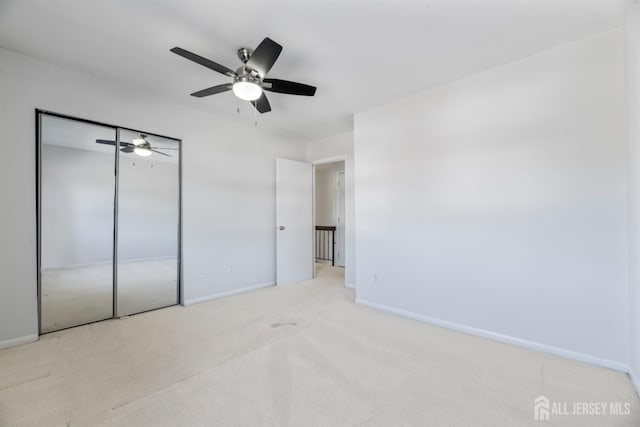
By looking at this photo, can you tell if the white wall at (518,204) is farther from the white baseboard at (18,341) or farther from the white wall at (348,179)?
the white baseboard at (18,341)

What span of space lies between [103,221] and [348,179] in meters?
3.44

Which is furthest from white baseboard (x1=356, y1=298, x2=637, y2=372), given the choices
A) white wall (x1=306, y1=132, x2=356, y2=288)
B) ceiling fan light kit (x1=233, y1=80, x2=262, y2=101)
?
ceiling fan light kit (x1=233, y1=80, x2=262, y2=101)

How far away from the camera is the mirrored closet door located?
2762mm

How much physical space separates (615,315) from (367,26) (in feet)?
9.76

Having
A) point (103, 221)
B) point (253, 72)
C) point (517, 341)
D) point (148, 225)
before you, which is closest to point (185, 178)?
point (148, 225)

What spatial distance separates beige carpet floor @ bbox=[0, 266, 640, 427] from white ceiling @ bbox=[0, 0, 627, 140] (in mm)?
2660

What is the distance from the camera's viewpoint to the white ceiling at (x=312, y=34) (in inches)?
75.5

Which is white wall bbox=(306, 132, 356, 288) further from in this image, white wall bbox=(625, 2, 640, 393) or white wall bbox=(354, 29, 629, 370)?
white wall bbox=(625, 2, 640, 393)

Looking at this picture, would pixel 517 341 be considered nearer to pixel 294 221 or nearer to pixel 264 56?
pixel 264 56

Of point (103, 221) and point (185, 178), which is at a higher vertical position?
point (185, 178)

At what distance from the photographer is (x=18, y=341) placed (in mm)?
2475

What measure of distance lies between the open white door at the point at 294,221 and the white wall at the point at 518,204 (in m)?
1.88

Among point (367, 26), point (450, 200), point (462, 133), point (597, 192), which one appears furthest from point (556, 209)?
point (367, 26)

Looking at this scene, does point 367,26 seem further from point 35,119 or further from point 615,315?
→ point 35,119
